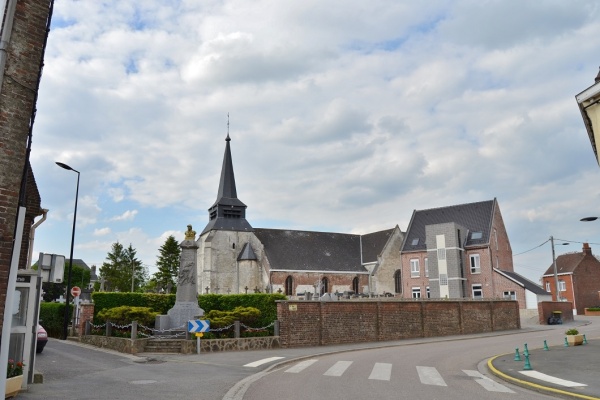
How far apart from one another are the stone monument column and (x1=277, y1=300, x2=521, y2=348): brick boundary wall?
400 cm

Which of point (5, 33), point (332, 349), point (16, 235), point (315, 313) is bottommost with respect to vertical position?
point (332, 349)

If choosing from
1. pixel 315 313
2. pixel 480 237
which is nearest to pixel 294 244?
pixel 480 237

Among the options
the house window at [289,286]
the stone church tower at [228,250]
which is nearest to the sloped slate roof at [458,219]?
the house window at [289,286]

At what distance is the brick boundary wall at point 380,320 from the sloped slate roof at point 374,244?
3057 centimetres

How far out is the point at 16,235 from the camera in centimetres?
723

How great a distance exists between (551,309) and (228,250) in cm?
3568

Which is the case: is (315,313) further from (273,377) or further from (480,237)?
(480,237)

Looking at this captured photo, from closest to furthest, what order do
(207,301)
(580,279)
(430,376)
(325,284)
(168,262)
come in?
(430,376), (207,301), (580,279), (325,284), (168,262)

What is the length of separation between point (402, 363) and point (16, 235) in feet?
43.4

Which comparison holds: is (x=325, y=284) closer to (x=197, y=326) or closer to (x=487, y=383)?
(x=197, y=326)

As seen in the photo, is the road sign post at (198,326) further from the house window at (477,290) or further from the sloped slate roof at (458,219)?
the sloped slate roof at (458,219)

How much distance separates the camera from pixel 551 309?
4141cm

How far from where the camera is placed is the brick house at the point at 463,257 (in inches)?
1966

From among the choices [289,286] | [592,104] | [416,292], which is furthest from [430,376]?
[289,286]
